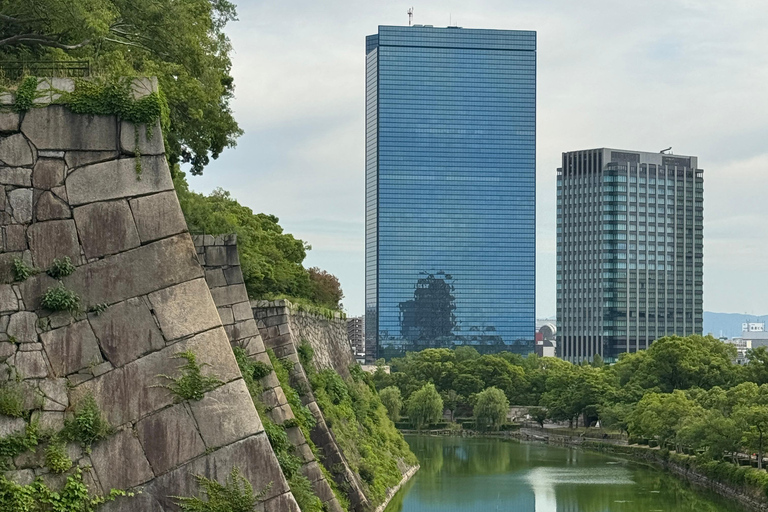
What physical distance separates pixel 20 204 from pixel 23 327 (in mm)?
1406

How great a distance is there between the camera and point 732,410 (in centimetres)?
6938

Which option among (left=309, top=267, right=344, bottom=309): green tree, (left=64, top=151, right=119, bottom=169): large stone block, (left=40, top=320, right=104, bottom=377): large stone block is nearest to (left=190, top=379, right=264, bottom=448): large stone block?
(left=40, top=320, right=104, bottom=377): large stone block

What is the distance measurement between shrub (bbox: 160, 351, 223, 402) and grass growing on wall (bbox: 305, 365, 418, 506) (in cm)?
2326

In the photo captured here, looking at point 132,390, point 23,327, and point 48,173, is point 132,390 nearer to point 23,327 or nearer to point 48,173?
point 23,327

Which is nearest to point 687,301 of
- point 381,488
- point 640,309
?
point 640,309

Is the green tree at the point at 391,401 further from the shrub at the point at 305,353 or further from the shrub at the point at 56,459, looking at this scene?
the shrub at the point at 56,459

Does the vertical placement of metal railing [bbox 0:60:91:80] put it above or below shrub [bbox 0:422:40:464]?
above

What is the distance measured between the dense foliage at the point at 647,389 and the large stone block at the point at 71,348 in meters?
53.4

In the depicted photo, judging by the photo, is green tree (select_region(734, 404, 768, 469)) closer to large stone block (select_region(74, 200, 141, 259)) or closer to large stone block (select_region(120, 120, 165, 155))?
large stone block (select_region(120, 120, 165, 155))

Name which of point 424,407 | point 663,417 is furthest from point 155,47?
point 424,407

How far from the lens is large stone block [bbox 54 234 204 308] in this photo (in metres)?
12.3

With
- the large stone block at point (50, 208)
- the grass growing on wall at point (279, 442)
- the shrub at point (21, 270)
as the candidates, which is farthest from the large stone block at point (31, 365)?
the grass growing on wall at point (279, 442)

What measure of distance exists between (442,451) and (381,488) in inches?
1699

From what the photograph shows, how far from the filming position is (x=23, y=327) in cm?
1211
